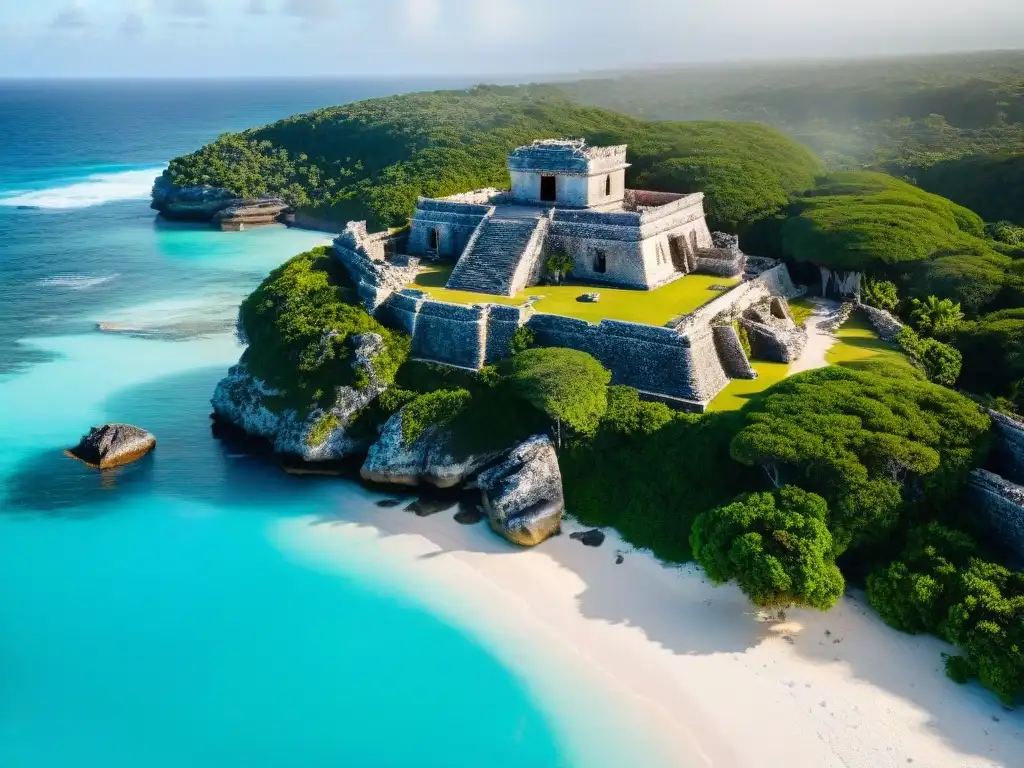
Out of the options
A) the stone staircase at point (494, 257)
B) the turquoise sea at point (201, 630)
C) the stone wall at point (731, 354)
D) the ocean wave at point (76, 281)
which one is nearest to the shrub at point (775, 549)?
the turquoise sea at point (201, 630)

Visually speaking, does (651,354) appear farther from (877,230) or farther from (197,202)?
(197,202)

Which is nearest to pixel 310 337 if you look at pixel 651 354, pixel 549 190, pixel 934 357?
pixel 549 190

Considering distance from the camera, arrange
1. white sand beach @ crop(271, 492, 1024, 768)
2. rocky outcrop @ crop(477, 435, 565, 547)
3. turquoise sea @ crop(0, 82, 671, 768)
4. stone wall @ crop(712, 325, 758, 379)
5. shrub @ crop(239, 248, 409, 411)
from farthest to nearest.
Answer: shrub @ crop(239, 248, 409, 411), stone wall @ crop(712, 325, 758, 379), rocky outcrop @ crop(477, 435, 565, 547), turquoise sea @ crop(0, 82, 671, 768), white sand beach @ crop(271, 492, 1024, 768)

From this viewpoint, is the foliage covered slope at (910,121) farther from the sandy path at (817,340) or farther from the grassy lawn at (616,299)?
the grassy lawn at (616,299)

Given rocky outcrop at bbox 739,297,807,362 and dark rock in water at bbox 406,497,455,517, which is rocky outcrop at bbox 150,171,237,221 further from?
rocky outcrop at bbox 739,297,807,362

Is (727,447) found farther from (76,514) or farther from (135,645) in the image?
(76,514)

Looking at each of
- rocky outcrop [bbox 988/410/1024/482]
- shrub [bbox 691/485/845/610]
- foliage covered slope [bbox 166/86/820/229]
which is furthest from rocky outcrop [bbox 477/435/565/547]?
foliage covered slope [bbox 166/86/820/229]
